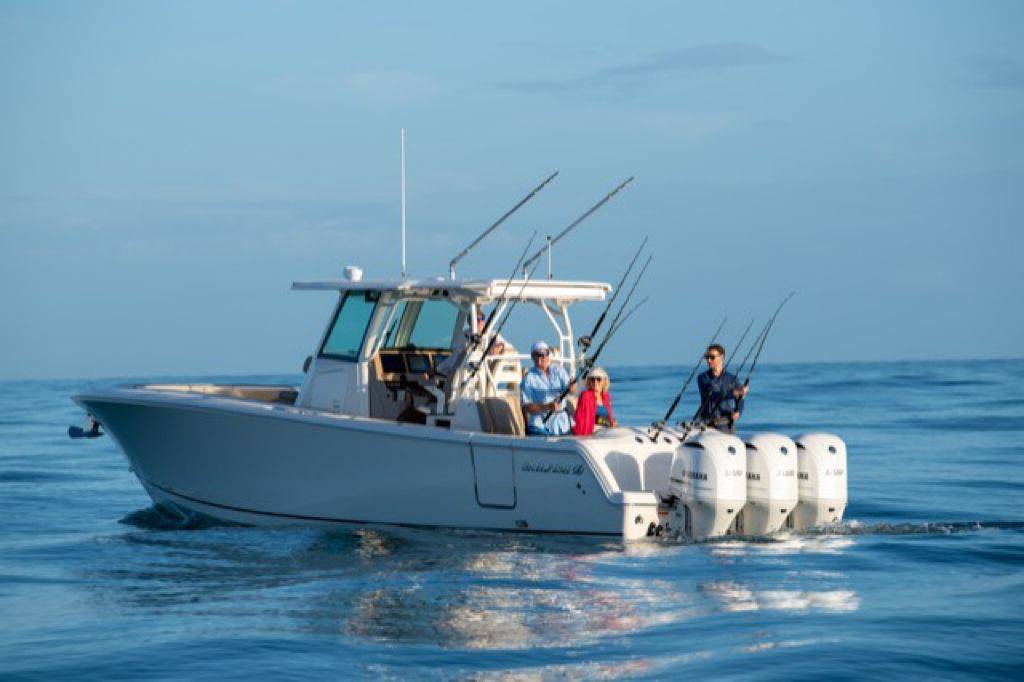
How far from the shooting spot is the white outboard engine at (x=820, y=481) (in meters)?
11.3

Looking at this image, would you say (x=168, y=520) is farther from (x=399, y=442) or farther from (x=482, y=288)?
(x=482, y=288)

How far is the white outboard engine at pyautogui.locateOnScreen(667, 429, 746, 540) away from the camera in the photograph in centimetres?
1086

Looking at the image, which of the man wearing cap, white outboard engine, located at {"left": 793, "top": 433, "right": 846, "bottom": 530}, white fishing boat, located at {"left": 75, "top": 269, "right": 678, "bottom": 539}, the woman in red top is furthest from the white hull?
white outboard engine, located at {"left": 793, "top": 433, "right": 846, "bottom": 530}

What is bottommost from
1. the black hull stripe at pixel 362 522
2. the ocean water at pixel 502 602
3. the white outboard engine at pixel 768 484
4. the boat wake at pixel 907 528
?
the ocean water at pixel 502 602

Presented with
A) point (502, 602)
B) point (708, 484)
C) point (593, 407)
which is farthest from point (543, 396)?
point (502, 602)

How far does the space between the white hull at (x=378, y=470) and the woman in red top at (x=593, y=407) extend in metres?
0.23

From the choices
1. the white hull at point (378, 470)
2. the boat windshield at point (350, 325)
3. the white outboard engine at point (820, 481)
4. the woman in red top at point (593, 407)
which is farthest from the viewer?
the boat windshield at point (350, 325)

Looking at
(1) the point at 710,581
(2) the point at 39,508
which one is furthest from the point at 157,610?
(2) the point at 39,508

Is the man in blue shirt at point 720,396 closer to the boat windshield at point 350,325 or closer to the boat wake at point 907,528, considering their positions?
the boat wake at point 907,528

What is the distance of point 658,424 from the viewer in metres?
11.9

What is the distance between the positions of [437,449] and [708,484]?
84.2 inches

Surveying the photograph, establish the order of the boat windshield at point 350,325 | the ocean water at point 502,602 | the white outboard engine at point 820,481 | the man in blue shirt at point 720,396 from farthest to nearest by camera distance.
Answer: the boat windshield at point 350,325 < the man in blue shirt at point 720,396 < the white outboard engine at point 820,481 < the ocean water at point 502,602

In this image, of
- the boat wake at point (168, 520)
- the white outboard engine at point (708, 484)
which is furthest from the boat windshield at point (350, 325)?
the white outboard engine at point (708, 484)

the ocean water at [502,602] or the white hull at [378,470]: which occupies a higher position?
the white hull at [378,470]
